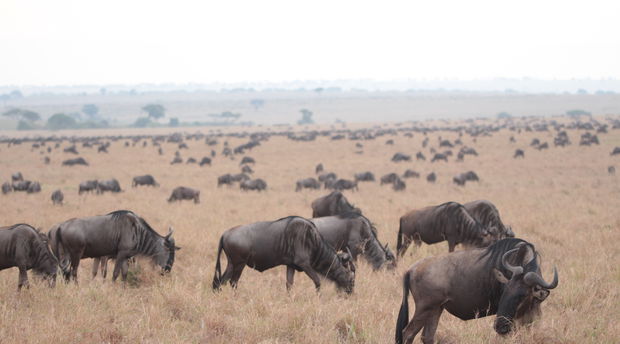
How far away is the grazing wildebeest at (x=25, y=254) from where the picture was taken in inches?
301

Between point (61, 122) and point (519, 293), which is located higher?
point (519, 293)

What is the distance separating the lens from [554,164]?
Answer: 2822cm

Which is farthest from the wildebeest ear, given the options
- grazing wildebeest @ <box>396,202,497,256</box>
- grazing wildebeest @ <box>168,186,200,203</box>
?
grazing wildebeest @ <box>168,186,200,203</box>

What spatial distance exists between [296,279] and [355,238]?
1.15m

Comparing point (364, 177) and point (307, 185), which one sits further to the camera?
point (364, 177)

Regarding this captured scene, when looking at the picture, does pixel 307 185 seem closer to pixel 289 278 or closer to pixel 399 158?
pixel 399 158

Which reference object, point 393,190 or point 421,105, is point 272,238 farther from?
point 421,105

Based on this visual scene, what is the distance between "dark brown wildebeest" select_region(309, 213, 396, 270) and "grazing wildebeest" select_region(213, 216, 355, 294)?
52.3 inches

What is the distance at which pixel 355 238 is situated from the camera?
31.1 ft

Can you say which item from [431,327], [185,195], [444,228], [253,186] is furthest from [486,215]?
[253,186]

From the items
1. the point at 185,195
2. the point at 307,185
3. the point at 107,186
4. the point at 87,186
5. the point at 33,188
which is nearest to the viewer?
the point at 185,195

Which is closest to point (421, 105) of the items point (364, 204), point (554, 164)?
point (554, 164)

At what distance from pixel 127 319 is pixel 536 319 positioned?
4.42 meters

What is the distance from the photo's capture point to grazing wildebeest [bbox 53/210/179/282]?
8.48 m
